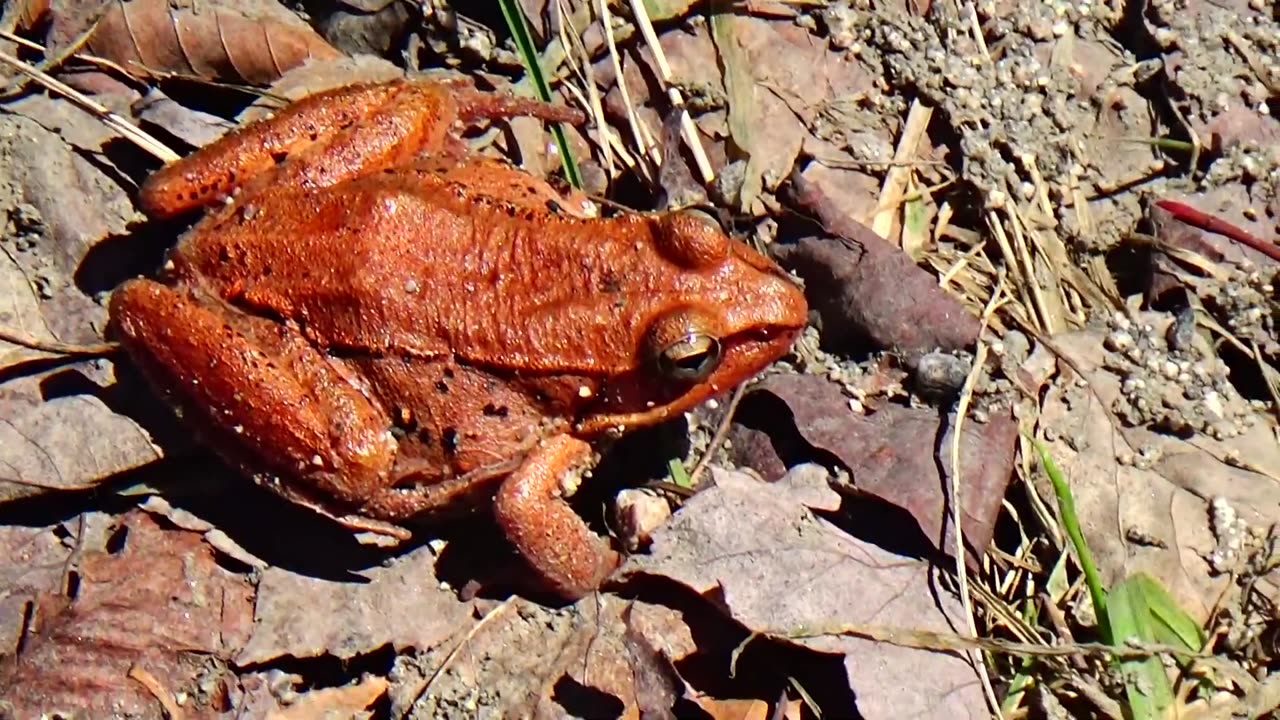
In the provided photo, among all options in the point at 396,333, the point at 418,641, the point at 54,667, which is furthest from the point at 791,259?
the point at 54,667

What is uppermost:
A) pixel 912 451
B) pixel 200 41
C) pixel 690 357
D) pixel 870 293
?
pixel 200 41

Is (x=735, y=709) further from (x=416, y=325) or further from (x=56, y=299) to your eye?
(x=56, y=299)

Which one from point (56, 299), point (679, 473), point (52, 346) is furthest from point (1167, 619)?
point (56, 299)

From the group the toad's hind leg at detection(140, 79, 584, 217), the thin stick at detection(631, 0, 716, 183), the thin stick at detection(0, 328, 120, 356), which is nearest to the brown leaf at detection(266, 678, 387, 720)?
the thin stick at detection(0, 328, 120, 356)

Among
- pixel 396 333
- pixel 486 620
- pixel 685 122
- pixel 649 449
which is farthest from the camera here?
pixel 685 122

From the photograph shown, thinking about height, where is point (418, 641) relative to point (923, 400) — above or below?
below

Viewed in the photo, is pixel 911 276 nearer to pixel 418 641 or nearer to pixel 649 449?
pixel 649 449

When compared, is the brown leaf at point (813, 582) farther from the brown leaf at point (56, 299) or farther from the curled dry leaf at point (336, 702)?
the brown leaf at point (56, 299)
